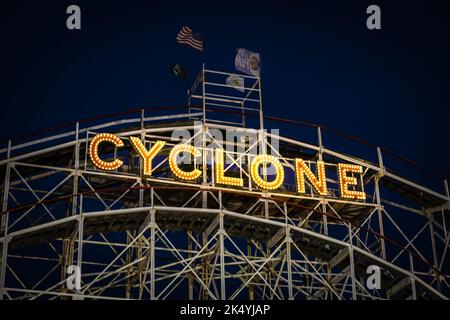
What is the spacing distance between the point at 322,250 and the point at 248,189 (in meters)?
3.96

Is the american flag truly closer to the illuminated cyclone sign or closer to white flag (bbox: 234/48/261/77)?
white flag (bbox: 234/48/261/77)

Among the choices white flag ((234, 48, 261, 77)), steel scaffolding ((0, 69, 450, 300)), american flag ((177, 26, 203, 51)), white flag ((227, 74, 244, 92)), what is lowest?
steel scaffolding ((0, 69, 450, 300))

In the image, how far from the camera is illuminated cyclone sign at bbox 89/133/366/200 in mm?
34188

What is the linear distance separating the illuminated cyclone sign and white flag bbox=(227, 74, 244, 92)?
3472mm

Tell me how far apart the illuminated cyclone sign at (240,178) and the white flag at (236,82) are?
347 cm

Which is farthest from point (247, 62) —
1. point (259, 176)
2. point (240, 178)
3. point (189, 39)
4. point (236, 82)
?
point (240, 178)

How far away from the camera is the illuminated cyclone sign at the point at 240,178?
112ft

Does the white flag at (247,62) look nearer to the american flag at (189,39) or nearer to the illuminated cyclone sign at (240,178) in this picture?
the american flag at (189,39)

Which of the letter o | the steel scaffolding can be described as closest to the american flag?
the steel scaffolding

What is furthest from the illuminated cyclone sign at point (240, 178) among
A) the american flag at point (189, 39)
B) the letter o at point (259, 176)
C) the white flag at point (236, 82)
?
the american flag at point (189, 39)

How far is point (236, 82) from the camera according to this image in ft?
127
